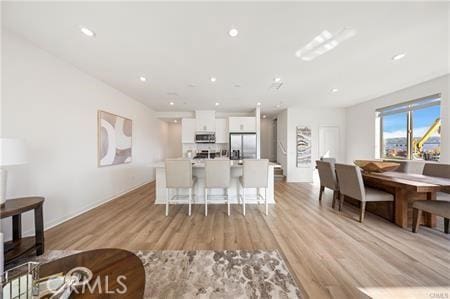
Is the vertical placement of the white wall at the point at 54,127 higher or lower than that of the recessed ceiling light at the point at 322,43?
lower

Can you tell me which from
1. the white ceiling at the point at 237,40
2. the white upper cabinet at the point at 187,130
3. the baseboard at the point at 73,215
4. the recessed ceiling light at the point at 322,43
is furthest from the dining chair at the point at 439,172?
the baseboard at the point at 73,215

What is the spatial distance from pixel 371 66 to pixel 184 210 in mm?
4425

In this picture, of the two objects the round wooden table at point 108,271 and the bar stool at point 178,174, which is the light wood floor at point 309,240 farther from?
the round wooden table at point 108,271

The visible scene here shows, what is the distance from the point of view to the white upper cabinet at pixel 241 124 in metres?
6.15

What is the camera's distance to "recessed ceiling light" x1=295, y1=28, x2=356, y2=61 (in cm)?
211

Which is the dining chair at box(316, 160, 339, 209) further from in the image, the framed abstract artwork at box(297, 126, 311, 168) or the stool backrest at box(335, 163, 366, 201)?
the framed abstract artwork at box(297, 126, 311, 168)

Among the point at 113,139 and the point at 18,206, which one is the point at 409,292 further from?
the point at 113,139

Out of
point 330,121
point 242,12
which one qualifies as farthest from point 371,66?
point 330,121

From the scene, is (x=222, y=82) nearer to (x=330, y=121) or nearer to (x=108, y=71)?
(x=108, y=71)

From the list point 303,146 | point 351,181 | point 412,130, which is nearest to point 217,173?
point 351,181

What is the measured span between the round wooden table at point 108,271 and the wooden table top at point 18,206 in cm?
100

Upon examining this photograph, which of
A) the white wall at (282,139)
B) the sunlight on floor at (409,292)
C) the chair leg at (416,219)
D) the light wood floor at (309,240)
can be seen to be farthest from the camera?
the white wall at (282,139)

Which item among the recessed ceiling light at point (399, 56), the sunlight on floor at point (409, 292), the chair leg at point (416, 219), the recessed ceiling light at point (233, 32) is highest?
the recessed ceiling light at point (399, 56)

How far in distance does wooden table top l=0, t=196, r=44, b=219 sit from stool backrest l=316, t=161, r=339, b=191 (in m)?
4.69
